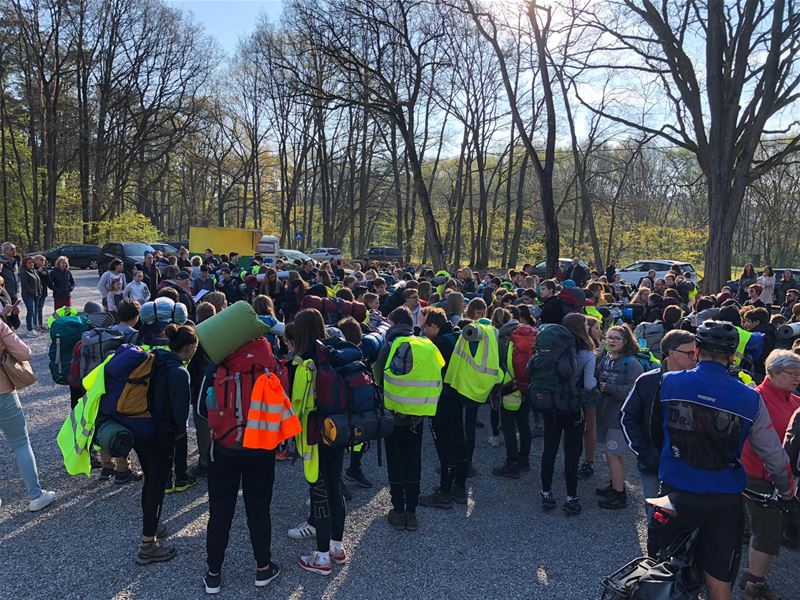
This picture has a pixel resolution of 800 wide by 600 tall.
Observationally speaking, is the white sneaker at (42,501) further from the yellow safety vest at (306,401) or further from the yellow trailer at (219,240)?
the yellow trailer at (219,240)

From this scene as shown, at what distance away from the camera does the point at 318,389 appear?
11.5 feet

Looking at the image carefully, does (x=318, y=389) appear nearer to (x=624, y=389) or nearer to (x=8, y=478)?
(x=624, y=389)

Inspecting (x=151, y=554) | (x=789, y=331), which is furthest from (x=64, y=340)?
(x=789, y=331)

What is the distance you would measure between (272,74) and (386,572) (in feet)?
116

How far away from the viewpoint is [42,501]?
4438 mm

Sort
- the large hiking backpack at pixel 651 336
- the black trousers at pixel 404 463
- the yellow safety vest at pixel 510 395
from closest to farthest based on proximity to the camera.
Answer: the black trousers at pixel 404 463 → the yellow safety vest at pixel 510 395 → the large hiking backpack at pixel 651 336

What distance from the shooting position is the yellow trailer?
2788 centimetres

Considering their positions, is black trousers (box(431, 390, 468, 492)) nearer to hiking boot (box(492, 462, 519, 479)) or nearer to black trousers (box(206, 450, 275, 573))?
hiking boot (box(492, 462, 519, 479))

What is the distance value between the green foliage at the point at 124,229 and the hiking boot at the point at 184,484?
101 feet

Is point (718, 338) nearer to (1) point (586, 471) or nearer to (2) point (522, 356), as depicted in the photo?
(2) point (522, 356)

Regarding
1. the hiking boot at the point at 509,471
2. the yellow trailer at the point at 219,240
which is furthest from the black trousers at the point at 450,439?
the yellow trailer at the point at 219,240

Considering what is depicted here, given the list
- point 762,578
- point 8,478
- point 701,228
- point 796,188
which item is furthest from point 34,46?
point 796,188

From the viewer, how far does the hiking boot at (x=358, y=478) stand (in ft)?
17.0

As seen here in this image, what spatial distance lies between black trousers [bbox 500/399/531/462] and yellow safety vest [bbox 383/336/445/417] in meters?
1.72
